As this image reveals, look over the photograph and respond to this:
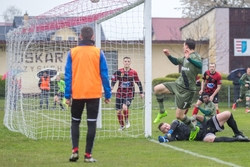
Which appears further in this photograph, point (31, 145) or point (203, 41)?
point (203, 41)

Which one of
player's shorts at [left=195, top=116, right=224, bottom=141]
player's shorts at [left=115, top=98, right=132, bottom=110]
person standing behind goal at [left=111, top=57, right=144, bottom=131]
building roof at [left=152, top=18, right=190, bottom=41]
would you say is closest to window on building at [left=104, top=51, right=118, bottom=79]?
person standing behind goal at [left=111, top=57, right=144, bottom=131]

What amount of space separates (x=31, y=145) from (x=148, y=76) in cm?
293

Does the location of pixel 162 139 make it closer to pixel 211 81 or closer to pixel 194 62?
pixel 194 62

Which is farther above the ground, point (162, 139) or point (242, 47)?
point (242, 47)

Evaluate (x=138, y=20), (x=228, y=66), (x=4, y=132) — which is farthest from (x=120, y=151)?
(x=228, y=66)

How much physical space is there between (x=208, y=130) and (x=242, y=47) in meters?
28.7

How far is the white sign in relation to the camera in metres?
38.9

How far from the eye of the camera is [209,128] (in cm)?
1133

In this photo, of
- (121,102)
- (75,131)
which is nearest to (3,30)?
(121,102)

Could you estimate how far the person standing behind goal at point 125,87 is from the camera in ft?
44.9

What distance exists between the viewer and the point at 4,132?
13984mm

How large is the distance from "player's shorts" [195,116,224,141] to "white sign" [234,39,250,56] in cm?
2848

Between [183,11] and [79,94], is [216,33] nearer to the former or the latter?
[183,11]

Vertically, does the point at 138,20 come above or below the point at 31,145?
above
